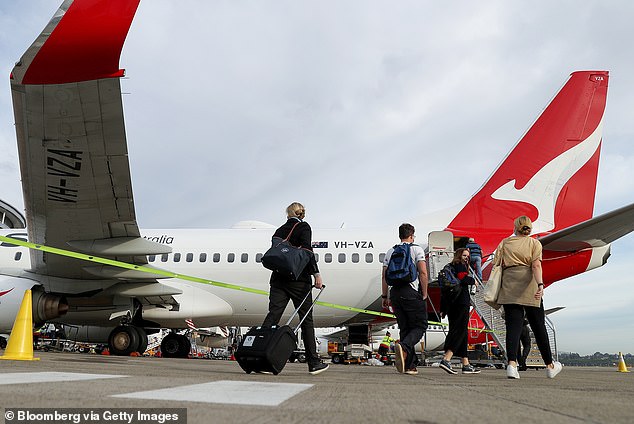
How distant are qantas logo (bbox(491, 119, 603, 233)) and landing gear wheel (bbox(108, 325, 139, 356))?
9442 millimetres

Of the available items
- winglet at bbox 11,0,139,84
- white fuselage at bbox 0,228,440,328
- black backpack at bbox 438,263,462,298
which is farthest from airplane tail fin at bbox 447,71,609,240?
winglet at bbox 11,0,139,84

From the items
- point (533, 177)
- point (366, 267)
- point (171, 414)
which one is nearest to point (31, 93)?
Answer: point (171, 414)

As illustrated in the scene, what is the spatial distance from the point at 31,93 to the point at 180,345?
9002 millimetres

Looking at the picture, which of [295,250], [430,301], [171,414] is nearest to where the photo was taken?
[171,414]

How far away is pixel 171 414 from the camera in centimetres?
195

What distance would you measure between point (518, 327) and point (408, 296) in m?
1.23

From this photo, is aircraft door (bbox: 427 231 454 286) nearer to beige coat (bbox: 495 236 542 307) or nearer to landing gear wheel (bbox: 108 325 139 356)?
beige coat (bbox: 495 236 542 307)

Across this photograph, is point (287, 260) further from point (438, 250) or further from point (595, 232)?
point (438, 250)

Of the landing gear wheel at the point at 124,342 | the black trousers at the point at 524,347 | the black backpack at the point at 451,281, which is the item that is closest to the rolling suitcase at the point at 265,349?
the black backpack at the point at 451,281

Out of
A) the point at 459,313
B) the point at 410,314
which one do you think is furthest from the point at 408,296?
the point at 459,313

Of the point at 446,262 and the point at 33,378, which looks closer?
the point at 33,378

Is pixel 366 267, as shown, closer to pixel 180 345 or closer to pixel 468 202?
pixel 468 202

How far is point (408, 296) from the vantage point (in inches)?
243

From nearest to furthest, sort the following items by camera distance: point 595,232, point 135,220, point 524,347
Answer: point 524,347 < point 595,232 < point 135,220
